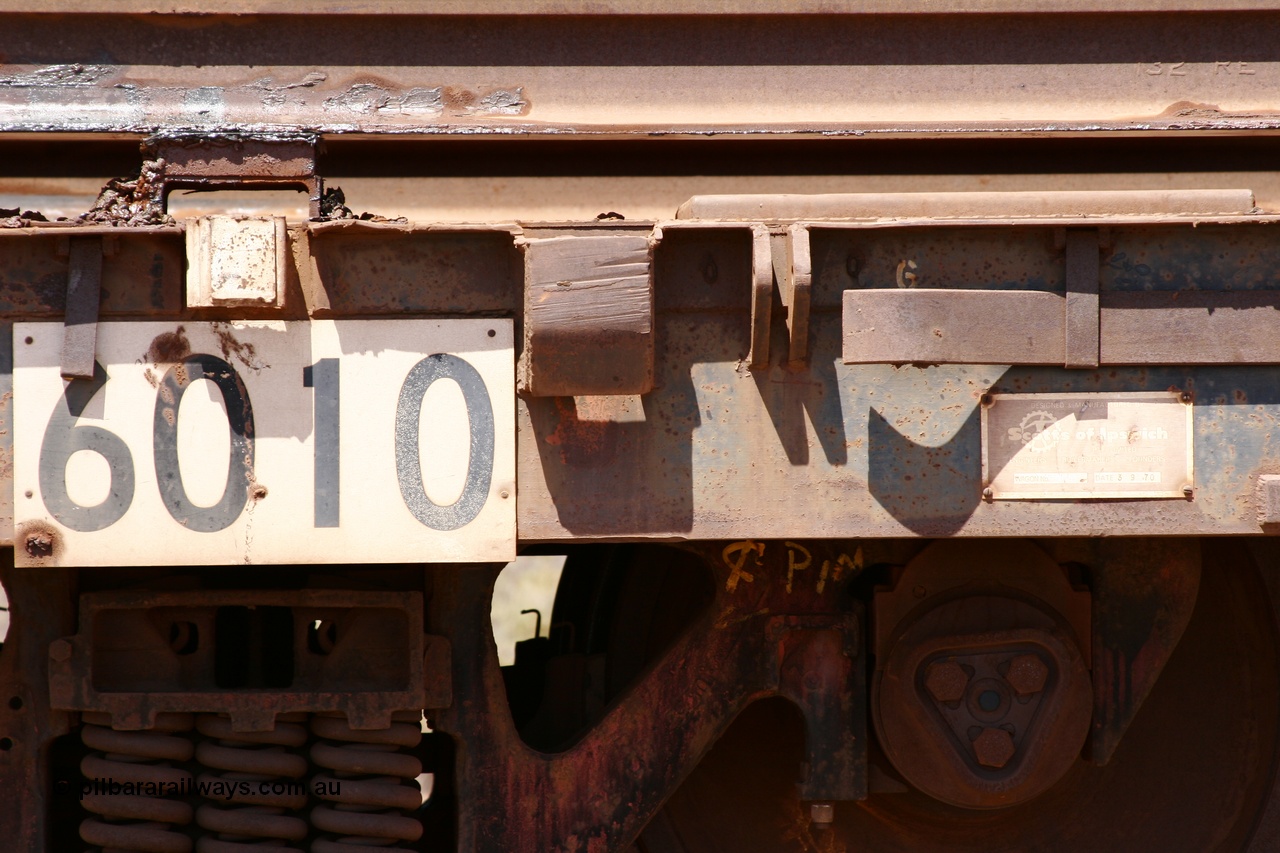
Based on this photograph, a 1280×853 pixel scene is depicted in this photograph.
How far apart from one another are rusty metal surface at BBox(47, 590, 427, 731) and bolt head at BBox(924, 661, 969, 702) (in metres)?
0.95

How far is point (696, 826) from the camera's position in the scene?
2.58 meters

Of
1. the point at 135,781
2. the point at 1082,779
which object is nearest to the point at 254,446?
the point at 135,781

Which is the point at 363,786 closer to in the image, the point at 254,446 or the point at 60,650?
the point at 60,650

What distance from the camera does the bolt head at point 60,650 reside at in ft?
6.96

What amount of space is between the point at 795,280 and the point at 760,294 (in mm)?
58

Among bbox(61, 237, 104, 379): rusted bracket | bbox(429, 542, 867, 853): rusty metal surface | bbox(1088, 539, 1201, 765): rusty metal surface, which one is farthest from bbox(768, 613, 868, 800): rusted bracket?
bbox(61, 237, 104, 379): rusted bracket

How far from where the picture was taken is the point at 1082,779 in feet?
8.45

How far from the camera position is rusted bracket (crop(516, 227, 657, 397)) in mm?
1812

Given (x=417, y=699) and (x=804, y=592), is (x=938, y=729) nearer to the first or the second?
(x=804, y=592)

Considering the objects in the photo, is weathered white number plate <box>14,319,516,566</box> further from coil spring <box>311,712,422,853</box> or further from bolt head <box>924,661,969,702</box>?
bolt head <box>924,661,969,702</box>

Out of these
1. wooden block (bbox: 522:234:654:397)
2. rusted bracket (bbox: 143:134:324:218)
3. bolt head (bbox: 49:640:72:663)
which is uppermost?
rusted bracket (bbox: 143:134:324:218)

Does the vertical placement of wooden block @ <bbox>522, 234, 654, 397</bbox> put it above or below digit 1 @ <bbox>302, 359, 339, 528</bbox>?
above

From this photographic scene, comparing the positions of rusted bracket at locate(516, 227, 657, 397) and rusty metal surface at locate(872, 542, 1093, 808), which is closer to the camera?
rusted bracket at locate(516, 227, 657, 397)

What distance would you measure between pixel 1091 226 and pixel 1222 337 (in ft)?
0.91
